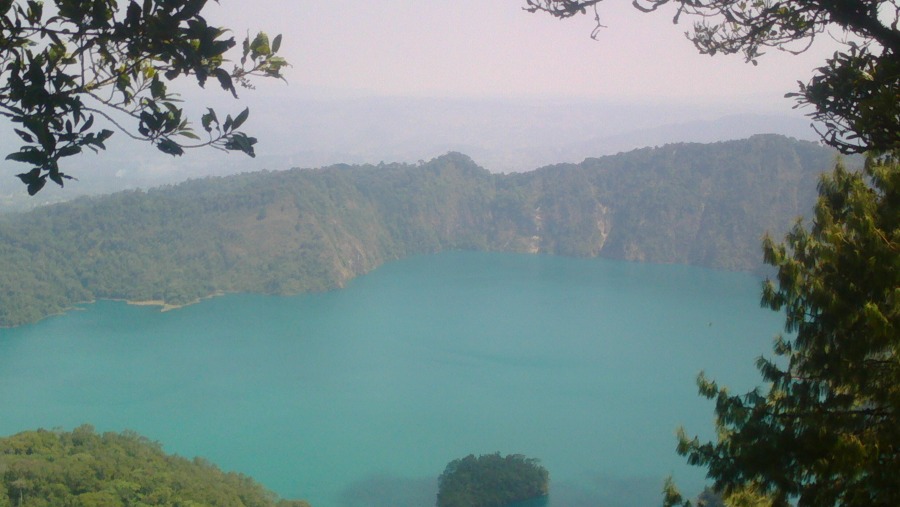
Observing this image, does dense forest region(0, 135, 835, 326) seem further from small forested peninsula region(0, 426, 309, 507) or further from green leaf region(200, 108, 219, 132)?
green leaf region(200, 108, 219, 132)

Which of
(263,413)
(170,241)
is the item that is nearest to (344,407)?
(263,413)

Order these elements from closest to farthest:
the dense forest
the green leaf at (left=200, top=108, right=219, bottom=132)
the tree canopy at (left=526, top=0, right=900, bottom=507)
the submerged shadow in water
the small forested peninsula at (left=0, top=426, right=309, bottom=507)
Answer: the green leaf at (left=200, top=108, right=219, bottom=132), the tree canopy at (left=526, top=0, right=900, bottom=507), the small forested peninsula at (left=0, top=426, right=309, bottom=507), the submerged shadow in water, the dense forest

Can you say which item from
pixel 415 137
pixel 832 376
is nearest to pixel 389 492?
pixel 832 376

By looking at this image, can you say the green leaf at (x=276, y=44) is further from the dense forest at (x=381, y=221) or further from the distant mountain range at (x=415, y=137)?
the distant mountain range at (x=415, y=137)

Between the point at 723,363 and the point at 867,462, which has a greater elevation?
the point at 867,462

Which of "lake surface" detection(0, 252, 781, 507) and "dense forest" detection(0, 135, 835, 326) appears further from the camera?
"dense forest" detection(0, 135, 835, 326)

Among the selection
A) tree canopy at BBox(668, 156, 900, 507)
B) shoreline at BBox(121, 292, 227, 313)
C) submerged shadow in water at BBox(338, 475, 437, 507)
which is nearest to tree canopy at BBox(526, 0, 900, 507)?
tree canopy at BBox(668, 156, 900, 507)

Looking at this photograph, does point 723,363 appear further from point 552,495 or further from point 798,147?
point 798,147
